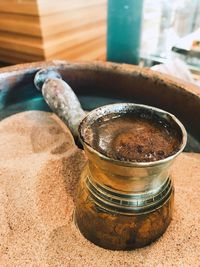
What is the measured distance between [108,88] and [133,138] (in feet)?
2.48

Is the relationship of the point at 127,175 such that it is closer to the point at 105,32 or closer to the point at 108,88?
the point at 108,88

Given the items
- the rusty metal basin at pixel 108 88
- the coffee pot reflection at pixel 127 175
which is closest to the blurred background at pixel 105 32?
the rusty metal basin at pixel 108 88

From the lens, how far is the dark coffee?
2.39 feet

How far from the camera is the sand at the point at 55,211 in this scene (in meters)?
0.83

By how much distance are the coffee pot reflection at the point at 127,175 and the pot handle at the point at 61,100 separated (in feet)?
0.92

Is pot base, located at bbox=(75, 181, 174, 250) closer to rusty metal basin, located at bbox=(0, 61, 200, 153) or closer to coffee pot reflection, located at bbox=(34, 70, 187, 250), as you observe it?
coffee pot reflection, located at bbox=(34, 70, 187, 250)

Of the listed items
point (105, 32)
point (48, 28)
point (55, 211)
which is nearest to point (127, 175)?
point (55, 211)

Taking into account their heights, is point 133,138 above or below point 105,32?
above

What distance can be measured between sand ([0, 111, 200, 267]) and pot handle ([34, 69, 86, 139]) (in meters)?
0.17

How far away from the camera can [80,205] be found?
85cm

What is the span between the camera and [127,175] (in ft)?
2.26

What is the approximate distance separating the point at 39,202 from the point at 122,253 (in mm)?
355

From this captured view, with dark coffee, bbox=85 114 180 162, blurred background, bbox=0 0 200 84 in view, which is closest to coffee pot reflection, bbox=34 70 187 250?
dark coffee, bbox=85 114 180 162

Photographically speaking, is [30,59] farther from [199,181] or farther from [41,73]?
[199,181]
